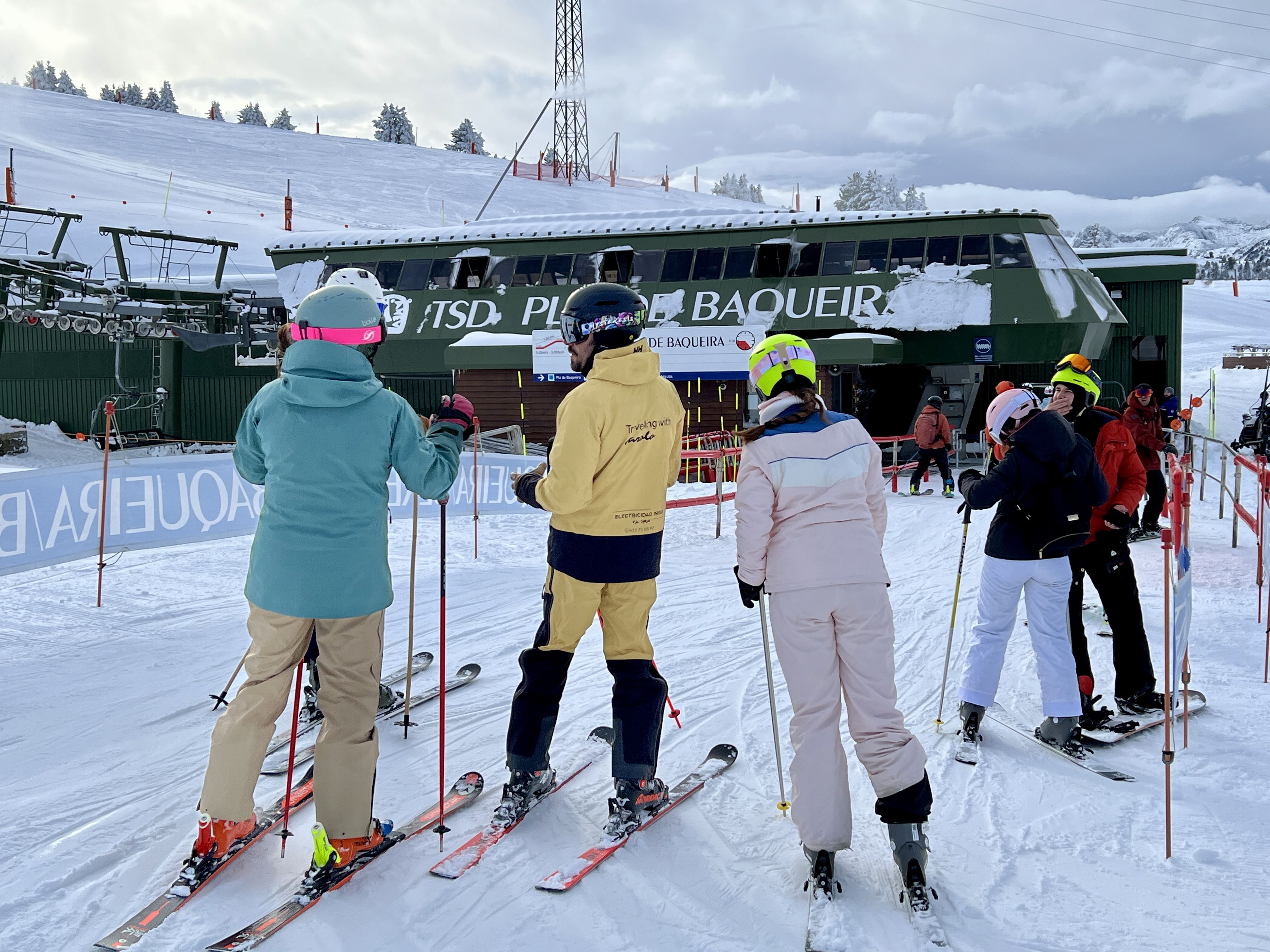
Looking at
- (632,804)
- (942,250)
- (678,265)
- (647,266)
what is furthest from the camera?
(647,266)

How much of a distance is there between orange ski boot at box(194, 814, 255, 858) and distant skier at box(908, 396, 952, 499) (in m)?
12.1

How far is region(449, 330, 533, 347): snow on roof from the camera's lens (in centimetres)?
1934

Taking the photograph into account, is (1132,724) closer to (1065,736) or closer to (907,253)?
(1065,736)

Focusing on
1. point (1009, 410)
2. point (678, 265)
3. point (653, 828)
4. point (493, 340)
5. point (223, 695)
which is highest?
point (678, 265)

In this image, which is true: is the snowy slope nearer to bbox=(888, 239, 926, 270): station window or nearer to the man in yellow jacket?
bbox=(888, 239, 926, 270): station window

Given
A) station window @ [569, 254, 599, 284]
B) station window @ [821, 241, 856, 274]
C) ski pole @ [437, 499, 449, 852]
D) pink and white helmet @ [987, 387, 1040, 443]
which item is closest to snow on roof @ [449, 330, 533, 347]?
station window @ [569, 254, 599, 284]

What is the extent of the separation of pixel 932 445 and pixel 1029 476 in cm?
1008

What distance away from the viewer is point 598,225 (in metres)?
19.9

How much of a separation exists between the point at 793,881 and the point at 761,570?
1060 mm

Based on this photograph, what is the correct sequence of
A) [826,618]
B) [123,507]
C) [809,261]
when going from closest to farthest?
[826,618], [123,507], [809,261]

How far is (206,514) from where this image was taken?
25.0ft

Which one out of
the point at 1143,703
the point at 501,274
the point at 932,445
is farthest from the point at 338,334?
the point at 501,274

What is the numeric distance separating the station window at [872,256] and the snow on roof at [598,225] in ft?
1.63

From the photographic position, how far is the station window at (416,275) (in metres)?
20.9
